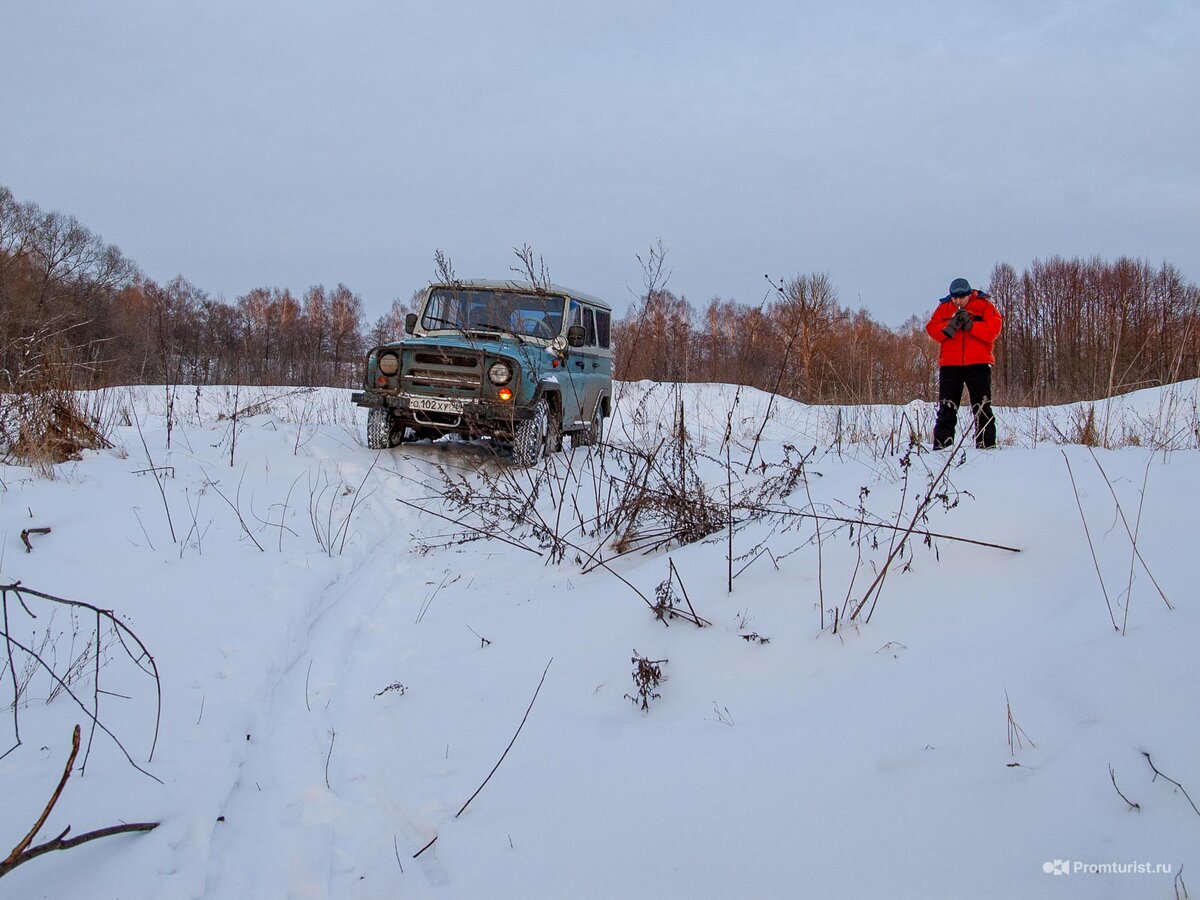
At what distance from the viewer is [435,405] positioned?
266 inches

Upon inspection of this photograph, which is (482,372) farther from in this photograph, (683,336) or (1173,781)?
(1173,781)

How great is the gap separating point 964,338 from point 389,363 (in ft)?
17.5

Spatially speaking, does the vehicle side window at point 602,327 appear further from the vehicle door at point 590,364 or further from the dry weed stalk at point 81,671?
the dry weed stalk at point 81,671

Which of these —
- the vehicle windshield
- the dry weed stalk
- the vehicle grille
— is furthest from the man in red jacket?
the dry weed stalk

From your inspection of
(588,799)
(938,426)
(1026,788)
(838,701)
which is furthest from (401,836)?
(938,426)

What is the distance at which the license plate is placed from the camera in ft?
22.0

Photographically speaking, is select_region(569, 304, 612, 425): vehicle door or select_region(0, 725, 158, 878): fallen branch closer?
select_region(0, 725, 158, 878): fallen branch

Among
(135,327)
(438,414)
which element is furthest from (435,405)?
(135,327)

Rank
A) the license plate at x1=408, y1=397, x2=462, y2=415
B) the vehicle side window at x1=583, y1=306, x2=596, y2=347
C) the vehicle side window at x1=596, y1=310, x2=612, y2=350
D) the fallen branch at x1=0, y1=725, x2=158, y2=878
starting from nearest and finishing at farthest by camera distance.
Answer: the fallen branch at x1=0, y1=725, x2=158, y2=878 < the license plate at x1=408, y1=397, x2=462, y2=415 < the vehicle side window at x1=583, y1=306, x2=596, y2=347 < the vehicle side window at x1=596, y1=310, x2=612, y2=350

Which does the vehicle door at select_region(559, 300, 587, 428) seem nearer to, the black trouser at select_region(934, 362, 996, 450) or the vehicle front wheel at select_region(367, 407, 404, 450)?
the vehicle front wheel at select_region(367, 407, 404, 450)

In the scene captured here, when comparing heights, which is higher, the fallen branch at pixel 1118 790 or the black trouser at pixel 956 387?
the black trouser at pixel 956 387

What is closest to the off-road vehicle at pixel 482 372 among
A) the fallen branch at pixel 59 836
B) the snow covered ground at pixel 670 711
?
the snow covered ground at pixel 670 711

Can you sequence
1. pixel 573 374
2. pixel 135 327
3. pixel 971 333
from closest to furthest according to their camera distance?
pixel 971 333 → pixel 573 374 → pixel 135 327

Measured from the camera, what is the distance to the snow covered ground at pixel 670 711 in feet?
4.90
